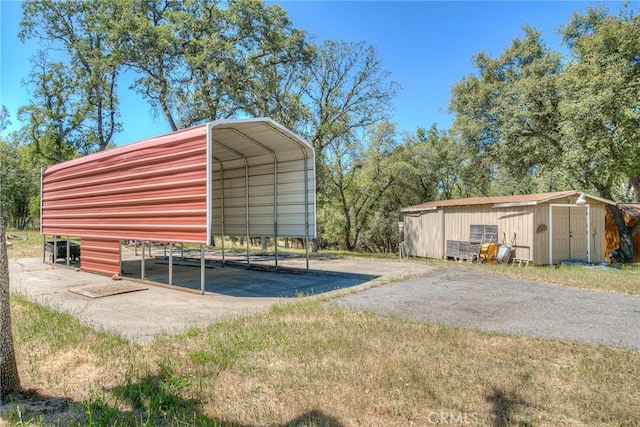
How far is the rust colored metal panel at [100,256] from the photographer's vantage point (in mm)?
8914

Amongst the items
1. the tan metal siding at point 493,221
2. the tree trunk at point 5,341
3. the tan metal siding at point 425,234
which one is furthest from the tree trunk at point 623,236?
the tree trunk at point 5,341

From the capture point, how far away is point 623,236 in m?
15.7

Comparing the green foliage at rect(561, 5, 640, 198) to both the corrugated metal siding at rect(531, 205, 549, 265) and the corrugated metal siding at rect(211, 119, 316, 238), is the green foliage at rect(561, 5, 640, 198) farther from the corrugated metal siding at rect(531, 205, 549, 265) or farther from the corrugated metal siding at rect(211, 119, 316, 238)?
the corrugated metal siding at rect(211, 119, 316, 238)

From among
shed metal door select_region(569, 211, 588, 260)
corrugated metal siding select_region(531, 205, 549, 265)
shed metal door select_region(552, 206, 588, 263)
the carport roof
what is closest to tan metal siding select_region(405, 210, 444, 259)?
the carport roof

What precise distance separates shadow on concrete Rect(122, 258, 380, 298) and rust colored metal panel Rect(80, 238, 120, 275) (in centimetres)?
45

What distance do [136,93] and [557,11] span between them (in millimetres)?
18875

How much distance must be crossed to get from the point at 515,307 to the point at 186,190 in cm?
592

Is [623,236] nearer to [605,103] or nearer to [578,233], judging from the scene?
[578,233]

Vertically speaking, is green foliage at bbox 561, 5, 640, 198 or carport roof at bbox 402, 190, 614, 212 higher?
green foliage at bbox 561, 5, 640, 198

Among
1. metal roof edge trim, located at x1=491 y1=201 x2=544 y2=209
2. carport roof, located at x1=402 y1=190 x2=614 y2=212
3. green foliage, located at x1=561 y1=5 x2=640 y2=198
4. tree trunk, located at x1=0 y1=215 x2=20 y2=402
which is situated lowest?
tree trunk, located at x1=0 y1=215 x2=20 y2=402

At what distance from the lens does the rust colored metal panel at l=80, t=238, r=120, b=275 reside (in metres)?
8.91

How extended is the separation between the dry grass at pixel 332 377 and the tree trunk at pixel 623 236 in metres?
15.3

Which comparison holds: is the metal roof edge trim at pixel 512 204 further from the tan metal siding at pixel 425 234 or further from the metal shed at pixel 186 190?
the metal shed at pixel 186 190

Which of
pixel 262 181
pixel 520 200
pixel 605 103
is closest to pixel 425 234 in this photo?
pixel 520 200
